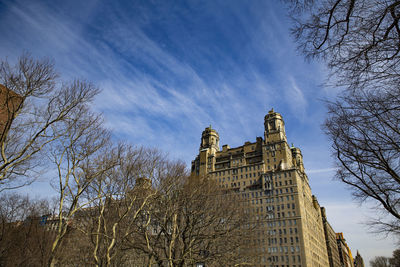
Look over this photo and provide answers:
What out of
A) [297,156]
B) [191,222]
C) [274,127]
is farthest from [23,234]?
[297,156]

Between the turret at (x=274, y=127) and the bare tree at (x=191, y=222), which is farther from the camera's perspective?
the turret at (x=274, y=127)

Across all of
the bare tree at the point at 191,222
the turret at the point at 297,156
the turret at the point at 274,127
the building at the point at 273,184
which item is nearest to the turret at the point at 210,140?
the building at the point at 273,184

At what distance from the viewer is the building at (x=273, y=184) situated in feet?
224

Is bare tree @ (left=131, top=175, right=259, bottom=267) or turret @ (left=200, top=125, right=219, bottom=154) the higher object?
turret @ (left=200, top=125, right=219, bottom=154)

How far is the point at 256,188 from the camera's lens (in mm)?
79938

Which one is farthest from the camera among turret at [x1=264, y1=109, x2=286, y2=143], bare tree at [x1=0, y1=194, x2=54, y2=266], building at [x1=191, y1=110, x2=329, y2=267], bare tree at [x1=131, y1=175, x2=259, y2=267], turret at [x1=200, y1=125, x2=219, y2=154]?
turret at [x1=200, y1=125, x2=219, y2=154]

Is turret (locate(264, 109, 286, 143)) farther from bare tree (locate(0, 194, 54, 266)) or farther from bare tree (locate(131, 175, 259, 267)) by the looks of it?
bare tree (locate(0, 194, 54, 266))

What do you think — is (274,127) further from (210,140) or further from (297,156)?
(297,156)

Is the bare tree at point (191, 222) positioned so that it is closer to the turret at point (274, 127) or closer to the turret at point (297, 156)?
the turret at point (274, 127)

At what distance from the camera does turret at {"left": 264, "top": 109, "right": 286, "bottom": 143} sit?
279 ft

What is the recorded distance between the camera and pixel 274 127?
87875 mm

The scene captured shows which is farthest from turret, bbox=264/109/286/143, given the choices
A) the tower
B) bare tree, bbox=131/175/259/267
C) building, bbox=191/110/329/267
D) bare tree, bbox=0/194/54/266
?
bare tree, bbox=0/194/54/266

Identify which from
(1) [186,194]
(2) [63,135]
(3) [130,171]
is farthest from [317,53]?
(1) [186,194]

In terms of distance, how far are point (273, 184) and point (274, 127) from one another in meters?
21.5
